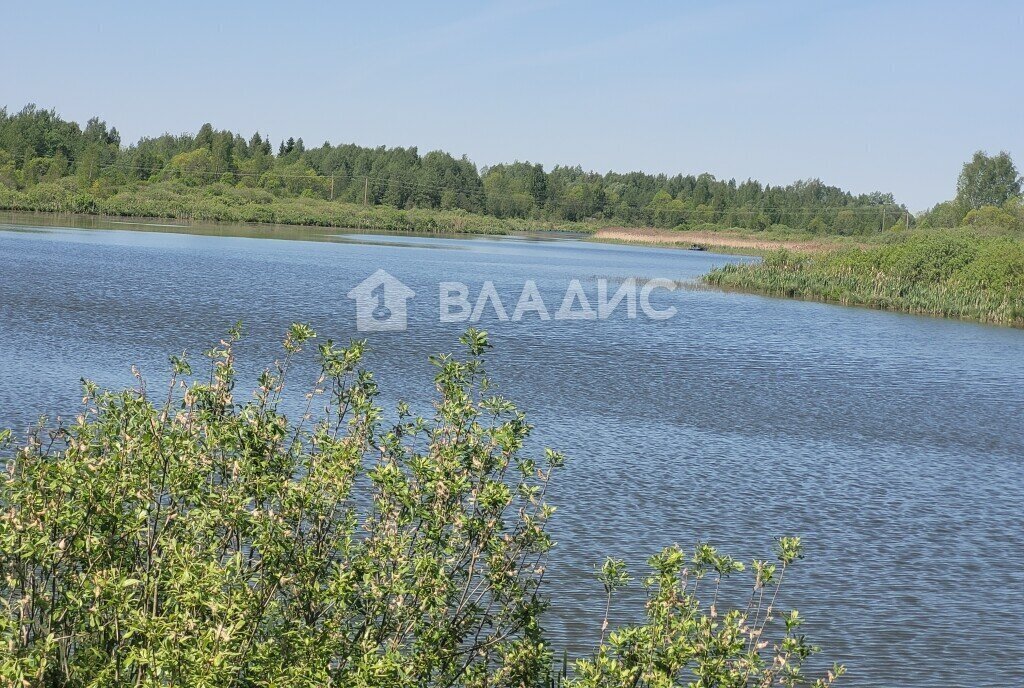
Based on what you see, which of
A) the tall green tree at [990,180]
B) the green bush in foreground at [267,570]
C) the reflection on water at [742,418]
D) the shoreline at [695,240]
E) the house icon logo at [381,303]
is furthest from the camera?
the tall green tree at [990,180]

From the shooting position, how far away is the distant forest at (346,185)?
11300 cm

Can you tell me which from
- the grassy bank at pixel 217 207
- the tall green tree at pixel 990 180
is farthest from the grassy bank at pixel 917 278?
the tall green tree at pixel 990 180

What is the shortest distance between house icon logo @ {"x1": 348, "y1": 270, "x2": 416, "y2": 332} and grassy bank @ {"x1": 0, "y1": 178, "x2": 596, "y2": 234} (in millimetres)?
59915

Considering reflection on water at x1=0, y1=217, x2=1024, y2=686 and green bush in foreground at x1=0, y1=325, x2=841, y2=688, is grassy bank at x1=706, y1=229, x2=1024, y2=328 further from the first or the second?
green bush in foreground at x1=0, y1=325, x2=841, y2=688

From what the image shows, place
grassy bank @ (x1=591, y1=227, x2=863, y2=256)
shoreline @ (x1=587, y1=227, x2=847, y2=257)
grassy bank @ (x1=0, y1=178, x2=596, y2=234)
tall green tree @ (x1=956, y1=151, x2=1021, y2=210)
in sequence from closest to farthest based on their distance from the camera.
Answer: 1. grassy bank @ (x1=0, y1=178, x2=596, y2=234)
2. shoreline @ (x1=587, y1=227, x2=847, y2=257)
3. grassy bank @ (x1=591, y1=227, x2=863, y2=256)
4. tall green tree @ (x1=956, y1=151, x2=1021, y2=210)

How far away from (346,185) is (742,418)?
13258 cm

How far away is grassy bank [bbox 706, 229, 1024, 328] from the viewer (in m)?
43.7

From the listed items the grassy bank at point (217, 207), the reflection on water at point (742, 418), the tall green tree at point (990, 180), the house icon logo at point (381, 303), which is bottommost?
the reflection on water at point (742, 418)

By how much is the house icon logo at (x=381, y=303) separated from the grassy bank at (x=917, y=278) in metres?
17.5

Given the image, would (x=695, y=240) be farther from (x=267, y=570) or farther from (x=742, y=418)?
(x=267, y=570)

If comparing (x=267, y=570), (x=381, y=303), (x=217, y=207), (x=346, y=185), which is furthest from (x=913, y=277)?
(x=346, y=185)

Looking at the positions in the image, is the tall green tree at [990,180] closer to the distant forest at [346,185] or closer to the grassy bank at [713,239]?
the distant forest at [346,185]

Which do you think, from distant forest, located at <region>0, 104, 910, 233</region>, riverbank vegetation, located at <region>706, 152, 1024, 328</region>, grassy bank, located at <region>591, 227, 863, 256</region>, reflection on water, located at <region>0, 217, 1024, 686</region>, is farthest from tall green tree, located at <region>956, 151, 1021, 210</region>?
reflection on water, located at <region>0, 217, 1024, 686</region>

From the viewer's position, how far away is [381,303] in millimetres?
37438
